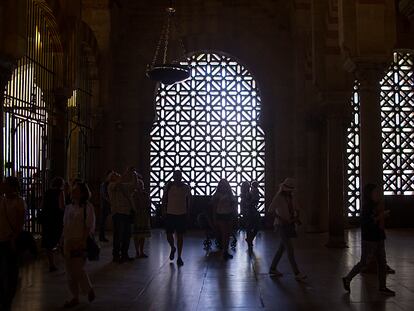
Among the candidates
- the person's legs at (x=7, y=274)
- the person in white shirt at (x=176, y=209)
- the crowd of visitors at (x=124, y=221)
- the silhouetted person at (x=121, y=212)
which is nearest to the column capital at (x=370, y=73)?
the crowd of visitors at (x=124, y=221)

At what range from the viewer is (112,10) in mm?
17656

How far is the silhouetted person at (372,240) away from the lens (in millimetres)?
7648

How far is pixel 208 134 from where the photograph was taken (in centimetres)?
1875

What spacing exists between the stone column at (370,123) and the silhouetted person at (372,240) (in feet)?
6.77

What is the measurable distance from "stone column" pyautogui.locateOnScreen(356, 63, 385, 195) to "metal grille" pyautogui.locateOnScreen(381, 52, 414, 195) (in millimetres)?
9313

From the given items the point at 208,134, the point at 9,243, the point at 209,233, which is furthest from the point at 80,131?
the point at 9,243

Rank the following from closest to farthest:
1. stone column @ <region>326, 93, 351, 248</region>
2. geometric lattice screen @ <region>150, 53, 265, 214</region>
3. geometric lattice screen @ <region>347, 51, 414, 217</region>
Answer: stone column @ <region>326, 93, 351, 248</region> → geometric lattice screen @ <region>150, 53, 265, 214</region> → geometric lattice screen @ <region>347, 51, 414, 217</region>

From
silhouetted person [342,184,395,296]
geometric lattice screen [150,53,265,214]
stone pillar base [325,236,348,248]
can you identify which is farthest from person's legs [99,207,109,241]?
silhouetted person [342,184,395,296]

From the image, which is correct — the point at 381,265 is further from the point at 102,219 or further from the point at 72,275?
the point at 102,219

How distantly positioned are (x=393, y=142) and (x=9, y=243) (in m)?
15.2

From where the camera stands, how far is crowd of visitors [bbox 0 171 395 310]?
21.4ft

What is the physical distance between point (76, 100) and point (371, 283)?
1068cm

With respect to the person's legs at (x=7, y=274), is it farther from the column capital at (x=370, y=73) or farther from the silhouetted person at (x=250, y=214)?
the silhouetted person at (x=250, y=214)

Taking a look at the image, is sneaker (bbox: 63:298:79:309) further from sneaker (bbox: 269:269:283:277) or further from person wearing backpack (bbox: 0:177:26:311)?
sneaker (bbox: 269:269:283:277)
